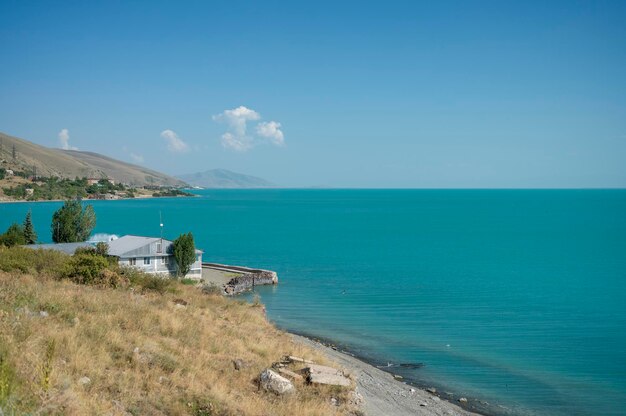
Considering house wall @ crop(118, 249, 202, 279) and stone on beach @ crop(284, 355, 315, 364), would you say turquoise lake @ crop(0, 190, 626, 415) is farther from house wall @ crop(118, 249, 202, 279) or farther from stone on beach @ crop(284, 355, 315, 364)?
stone on beach @ crop(284, 355, 315, 364)

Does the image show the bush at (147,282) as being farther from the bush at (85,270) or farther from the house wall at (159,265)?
the house wall at (159,265)

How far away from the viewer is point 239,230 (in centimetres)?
11900

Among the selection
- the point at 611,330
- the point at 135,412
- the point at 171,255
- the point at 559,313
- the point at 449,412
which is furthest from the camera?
the point at 171,255

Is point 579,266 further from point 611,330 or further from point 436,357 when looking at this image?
point 436,357

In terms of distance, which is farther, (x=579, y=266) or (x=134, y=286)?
(x=579, y=266)

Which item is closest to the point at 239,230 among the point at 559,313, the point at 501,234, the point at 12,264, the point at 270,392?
the point at 501,234

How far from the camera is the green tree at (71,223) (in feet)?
195

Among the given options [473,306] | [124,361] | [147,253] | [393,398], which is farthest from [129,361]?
[473,306]

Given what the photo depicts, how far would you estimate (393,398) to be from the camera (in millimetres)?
22281

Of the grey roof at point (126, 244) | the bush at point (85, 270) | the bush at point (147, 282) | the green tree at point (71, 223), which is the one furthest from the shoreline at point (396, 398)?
the green tree at point (71, 223)

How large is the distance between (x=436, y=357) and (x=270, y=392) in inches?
768

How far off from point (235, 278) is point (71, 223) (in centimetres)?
2237

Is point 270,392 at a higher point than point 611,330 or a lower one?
higher

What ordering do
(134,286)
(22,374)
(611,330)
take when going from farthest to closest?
(611,330) → (134,286) → (22,374)
